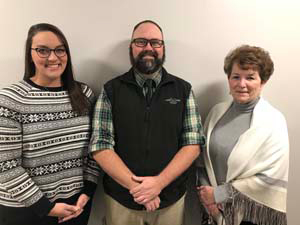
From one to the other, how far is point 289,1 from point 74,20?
135 cm

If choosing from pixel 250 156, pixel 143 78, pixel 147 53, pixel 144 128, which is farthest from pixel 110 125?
pixel 250 156

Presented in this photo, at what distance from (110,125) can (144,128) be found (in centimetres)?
18

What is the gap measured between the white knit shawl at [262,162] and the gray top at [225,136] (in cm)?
4

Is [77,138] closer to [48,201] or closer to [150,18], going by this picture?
[48,201]

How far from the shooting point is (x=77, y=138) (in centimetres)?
139

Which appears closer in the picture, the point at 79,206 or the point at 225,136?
the point at 79,206

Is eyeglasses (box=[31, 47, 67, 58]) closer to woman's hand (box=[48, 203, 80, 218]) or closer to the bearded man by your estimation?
the bearded man

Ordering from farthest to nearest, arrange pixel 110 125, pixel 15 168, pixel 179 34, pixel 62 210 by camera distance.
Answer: pixel 179 34 < pixel 110 125 < pixel 62 210 < pixel 15 168

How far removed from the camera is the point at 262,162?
1.40 meters

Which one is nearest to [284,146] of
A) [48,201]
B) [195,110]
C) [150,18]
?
[195,110]

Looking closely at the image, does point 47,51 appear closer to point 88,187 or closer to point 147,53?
point 147,53

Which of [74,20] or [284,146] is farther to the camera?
[74,20]

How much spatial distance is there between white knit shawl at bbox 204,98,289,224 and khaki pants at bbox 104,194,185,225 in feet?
1.21

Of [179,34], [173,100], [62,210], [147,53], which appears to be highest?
[179,34]
